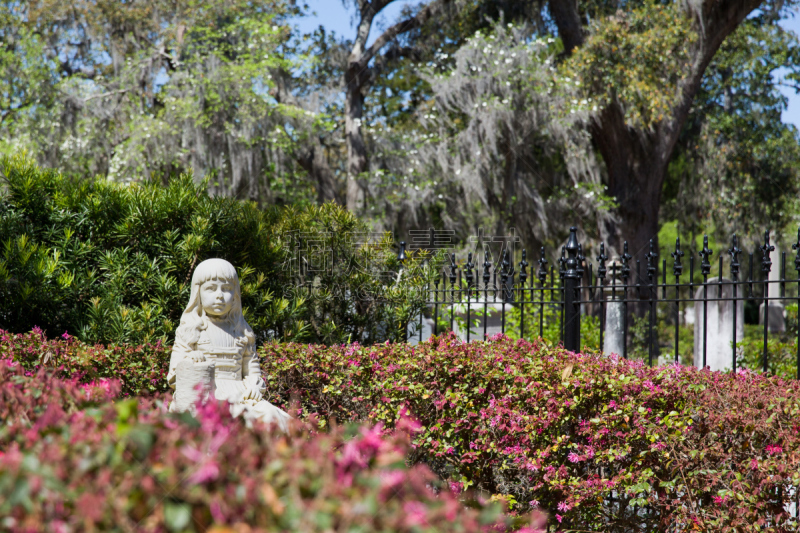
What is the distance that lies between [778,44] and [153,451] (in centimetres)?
1543

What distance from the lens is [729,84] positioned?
13828 mm

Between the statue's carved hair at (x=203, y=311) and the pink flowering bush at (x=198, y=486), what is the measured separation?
8.30 ft

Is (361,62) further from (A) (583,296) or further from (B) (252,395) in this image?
(B) (252,395)

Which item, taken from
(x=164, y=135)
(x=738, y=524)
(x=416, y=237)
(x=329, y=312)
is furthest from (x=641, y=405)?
(x=164, y=135)

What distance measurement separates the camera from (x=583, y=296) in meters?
8.09

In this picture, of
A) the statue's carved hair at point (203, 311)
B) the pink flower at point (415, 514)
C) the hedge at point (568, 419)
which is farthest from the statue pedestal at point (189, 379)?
the pink flower at point (415, 514)

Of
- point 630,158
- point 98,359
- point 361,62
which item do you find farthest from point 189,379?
point 630,158

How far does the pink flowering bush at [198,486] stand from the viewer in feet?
4.11

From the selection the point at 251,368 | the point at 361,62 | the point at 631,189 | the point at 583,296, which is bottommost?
the point at 251,368

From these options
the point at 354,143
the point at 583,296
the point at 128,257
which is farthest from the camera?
the point at 354,143

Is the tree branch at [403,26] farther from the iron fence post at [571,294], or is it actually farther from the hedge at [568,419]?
the hedge at [568,419]

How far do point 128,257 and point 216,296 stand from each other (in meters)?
2.47

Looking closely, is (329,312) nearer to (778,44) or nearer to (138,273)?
(138,273)

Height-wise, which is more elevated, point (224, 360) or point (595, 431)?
point (224, 360)
